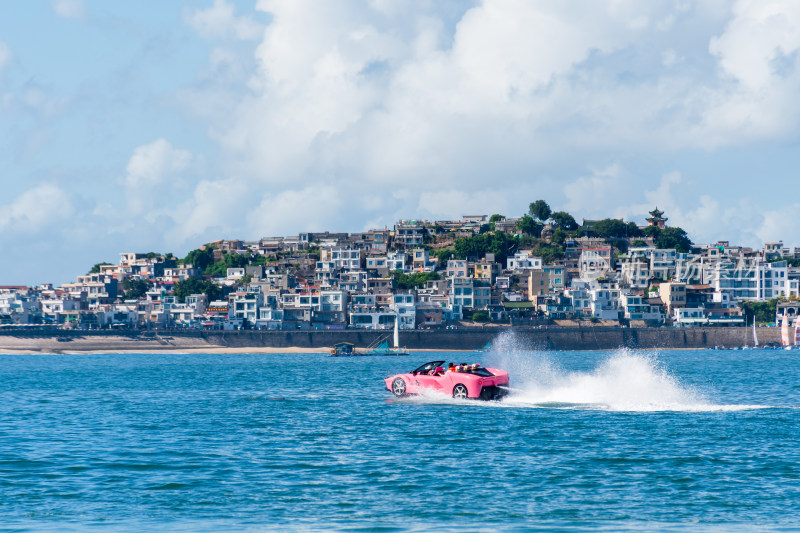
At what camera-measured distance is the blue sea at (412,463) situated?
26188 mm

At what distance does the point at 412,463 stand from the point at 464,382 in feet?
59.5

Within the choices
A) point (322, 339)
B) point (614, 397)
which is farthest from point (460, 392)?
point (322, 339)

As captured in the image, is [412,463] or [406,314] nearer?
[412,463]

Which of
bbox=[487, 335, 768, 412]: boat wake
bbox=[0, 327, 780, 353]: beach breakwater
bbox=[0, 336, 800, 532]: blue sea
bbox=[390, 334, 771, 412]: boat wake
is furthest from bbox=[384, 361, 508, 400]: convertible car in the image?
bbox=[0, 327, 780, 353]: beach breakwater

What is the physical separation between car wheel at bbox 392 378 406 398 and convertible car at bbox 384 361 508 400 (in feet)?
1.65

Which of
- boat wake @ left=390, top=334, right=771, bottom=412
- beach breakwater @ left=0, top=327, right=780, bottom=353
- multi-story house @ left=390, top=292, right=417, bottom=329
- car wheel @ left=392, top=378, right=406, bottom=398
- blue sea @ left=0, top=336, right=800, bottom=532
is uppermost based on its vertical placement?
multi-story house @ left=390, top=292, right=417, bottom=329

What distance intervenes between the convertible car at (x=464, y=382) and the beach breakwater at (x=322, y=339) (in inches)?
5028

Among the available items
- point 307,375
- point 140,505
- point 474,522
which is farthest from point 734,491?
point 307,375

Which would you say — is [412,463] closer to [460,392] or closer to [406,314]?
[460,392]

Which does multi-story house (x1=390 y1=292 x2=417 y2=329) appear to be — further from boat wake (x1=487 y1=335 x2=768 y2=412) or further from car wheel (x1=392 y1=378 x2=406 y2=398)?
car wheel (x1=392 y1=378 x2=406 y2=398)

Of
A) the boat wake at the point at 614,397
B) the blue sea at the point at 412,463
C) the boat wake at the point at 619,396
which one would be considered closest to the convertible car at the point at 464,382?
the boat wake at the point at 614,397

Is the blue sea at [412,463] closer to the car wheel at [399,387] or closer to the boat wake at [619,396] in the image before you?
the boat wake at [619,396]

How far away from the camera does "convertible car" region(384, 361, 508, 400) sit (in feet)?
170

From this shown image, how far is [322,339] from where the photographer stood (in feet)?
602
